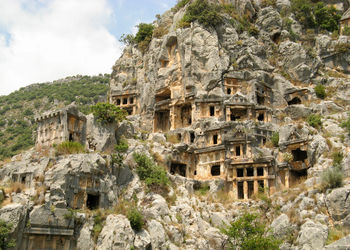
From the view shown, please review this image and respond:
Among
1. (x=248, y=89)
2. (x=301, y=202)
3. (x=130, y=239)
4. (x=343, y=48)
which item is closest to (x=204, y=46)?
(x=248, y=89)

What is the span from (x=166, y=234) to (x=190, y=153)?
14747mm

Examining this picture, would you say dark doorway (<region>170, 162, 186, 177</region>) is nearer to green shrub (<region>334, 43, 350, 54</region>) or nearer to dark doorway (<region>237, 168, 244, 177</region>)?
dark doorway (<region>237, 168, 244, 177</region>)

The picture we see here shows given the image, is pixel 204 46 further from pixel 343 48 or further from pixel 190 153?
pixel 343 48

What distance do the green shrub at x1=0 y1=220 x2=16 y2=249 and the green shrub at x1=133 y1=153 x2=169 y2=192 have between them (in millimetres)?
12405

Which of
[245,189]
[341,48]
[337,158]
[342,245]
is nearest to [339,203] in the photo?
[337,158]

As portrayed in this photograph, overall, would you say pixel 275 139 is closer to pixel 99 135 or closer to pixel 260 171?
pixel 260 171

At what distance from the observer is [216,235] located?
3262 centimetres

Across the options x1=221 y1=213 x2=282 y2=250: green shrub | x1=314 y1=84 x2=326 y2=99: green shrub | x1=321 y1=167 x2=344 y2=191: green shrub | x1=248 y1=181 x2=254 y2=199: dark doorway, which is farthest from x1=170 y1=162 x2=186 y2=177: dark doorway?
x1=314 y1=84 x2=326 y2=99: green shrub

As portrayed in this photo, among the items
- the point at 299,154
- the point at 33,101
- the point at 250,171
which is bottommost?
the point at 250,171

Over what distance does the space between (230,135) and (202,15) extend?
18.9m

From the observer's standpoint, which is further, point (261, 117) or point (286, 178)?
point (261, 117)

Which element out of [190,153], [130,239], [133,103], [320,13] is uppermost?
[320,13]

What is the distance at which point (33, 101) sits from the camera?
95562 millimetres

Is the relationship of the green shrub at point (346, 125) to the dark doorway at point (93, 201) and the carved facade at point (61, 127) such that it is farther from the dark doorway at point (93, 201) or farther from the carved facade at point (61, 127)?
the carved facade at point (61, 127)
